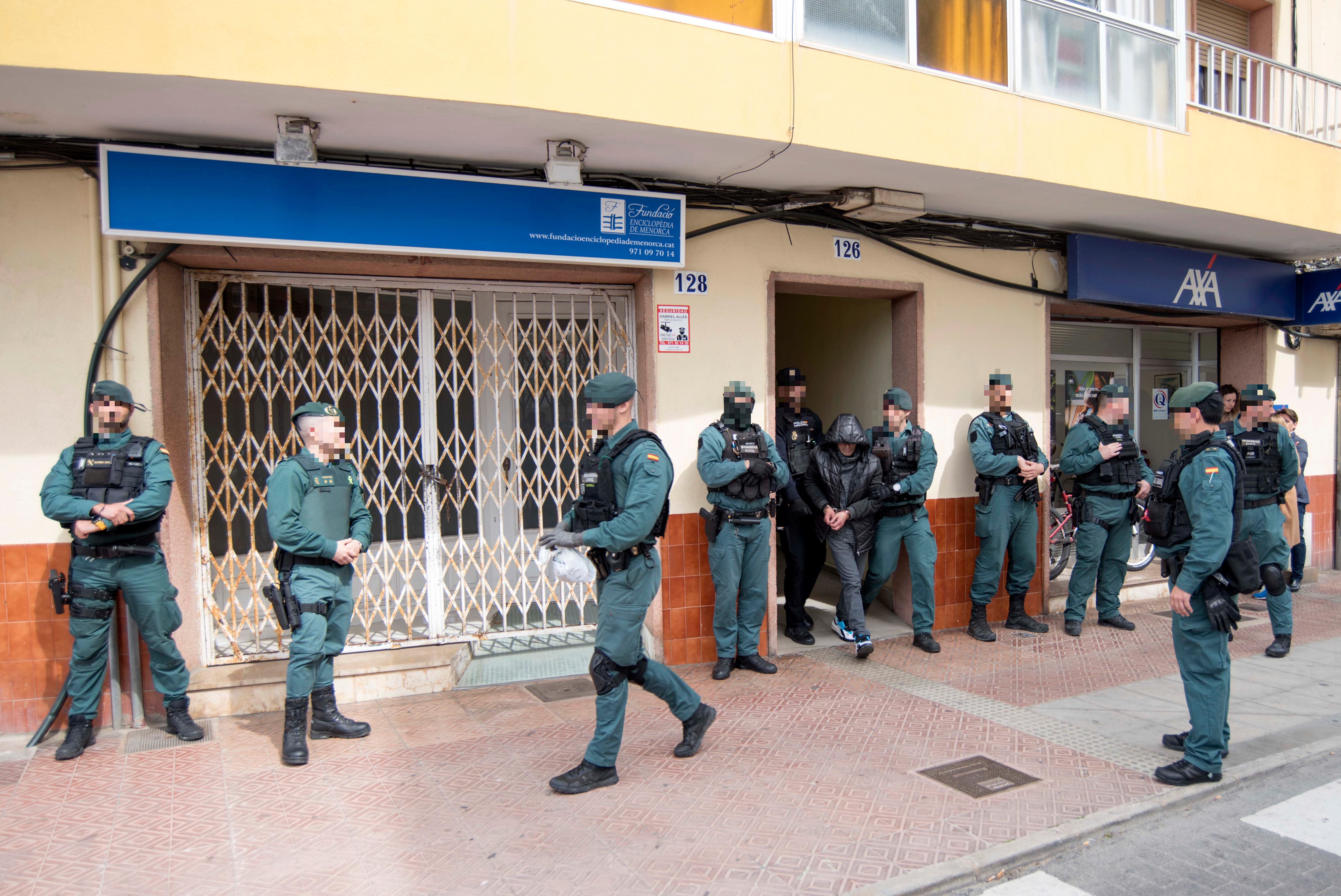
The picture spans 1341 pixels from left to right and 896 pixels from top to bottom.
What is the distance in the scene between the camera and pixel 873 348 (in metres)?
7.41

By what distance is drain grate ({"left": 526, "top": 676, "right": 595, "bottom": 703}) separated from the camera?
5293mm

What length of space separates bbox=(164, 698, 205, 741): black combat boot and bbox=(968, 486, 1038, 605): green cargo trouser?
551 centimetres

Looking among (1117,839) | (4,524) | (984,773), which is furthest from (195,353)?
(1117,839)

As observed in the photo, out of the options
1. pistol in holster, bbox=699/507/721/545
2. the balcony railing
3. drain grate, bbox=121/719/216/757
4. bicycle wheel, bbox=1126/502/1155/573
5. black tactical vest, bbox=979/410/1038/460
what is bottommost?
drain grate, bbox=121/719/216/757

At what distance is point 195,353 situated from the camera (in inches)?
207

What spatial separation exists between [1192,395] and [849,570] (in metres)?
2.64

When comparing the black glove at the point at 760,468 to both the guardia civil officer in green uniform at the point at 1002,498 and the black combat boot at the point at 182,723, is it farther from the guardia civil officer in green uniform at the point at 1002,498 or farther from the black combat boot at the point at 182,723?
the black combat boot at the point at 182,723

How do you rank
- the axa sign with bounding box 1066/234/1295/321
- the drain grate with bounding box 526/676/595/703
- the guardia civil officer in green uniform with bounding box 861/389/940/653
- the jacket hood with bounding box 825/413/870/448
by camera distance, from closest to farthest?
1. the drain grate with bounding box 526/676/595/703
2. the jacket hood with bounding box 825/413/870/448
3. the guardia civil officer in green uniform with bounding box 861/389/940/653
4. the axa sign with bounding box 1066/234/1295/321

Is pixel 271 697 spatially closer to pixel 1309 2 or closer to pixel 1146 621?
pixel 1146 621

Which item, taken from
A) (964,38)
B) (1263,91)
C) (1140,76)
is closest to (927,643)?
(964,38)

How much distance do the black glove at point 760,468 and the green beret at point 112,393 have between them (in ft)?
11.7

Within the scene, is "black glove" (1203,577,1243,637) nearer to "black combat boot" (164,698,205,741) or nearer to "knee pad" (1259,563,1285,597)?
"knee pad" (1259,563,1285,597)

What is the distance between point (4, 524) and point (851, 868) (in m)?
4.71

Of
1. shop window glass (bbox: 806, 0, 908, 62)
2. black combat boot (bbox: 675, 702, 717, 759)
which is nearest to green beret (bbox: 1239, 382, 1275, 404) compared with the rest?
shop window glass (bbox: 806, 0, 908, 62)
